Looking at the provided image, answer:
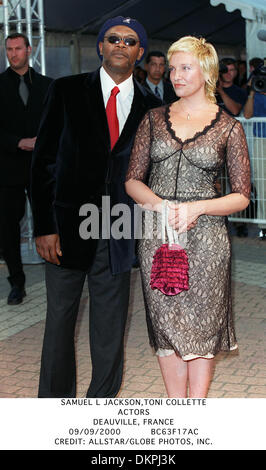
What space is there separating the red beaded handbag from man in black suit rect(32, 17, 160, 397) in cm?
39

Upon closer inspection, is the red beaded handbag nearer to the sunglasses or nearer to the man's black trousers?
the man's black trousers

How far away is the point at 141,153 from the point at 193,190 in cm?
30

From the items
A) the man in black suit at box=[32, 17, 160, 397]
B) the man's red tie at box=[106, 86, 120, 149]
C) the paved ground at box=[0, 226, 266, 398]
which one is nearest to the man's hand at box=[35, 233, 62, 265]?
the man in black suit at box=[32, 17, 160, 397]

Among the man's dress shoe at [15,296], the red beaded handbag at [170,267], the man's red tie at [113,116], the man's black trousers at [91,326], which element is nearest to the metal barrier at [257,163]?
the man's dress shoe at [15,296]

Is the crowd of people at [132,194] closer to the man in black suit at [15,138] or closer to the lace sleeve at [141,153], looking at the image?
the lace sleeve at [141,153]

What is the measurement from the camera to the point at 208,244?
3.59 m

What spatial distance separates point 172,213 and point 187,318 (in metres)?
0.50

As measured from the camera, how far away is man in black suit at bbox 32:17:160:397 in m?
3.77

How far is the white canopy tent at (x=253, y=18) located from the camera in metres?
11.0

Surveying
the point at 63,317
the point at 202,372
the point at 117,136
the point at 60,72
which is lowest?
the point at 202,372

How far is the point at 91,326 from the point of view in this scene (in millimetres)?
4117

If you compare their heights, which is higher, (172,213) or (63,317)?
(172,213)
